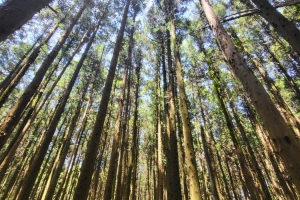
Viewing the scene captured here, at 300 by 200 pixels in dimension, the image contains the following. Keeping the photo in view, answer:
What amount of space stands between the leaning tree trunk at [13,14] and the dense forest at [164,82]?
10 millimetres

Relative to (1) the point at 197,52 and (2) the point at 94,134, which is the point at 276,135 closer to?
(2) the point at 94,134

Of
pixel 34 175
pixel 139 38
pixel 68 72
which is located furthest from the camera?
pixel 68 72

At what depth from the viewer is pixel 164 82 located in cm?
1111

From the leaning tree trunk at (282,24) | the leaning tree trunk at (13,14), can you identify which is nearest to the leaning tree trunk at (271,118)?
the leaning tree trunk at (282,24)

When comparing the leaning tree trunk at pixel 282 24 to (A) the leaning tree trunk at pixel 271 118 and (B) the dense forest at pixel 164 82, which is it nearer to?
(B) the dense forest at pixel 164 82

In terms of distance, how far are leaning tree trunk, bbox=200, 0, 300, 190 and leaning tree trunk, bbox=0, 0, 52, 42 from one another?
3.14 m

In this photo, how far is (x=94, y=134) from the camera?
525 cm

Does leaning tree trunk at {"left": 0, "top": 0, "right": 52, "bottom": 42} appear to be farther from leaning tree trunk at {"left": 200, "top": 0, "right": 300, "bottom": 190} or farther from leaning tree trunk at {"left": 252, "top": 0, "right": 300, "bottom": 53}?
leaning tree trunk at {"left": 252, "top": 0, "right": 300, "bottom": 53}

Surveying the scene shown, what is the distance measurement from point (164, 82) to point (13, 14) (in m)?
9.51

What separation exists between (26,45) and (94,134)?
1419 cm

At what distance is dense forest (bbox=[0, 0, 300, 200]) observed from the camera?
414cm

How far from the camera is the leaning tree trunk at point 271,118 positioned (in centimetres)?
206

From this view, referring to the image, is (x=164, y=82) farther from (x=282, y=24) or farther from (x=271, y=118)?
(x=271, y=118)

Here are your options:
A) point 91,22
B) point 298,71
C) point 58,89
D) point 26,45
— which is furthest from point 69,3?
point 298,71
